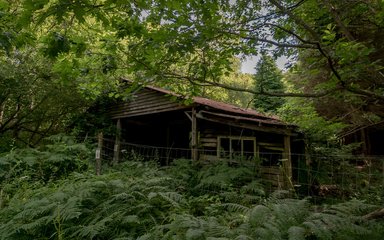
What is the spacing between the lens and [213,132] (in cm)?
1144

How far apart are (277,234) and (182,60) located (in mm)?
2772

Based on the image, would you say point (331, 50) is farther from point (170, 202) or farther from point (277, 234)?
point (170, 202)

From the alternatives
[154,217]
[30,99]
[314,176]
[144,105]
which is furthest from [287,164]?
[30,99]

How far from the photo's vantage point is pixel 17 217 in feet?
12.1

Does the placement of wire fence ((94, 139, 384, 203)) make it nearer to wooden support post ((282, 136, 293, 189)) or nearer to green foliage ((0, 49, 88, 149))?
wooden support post ((282, 136, 293, 189))

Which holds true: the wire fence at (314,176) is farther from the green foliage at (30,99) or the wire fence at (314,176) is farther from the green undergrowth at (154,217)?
the green foliage at (30,99)

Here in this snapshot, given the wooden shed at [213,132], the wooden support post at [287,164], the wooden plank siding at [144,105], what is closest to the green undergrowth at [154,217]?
the wooden shed at [213,132]

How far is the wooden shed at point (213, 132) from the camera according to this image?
30.1ft

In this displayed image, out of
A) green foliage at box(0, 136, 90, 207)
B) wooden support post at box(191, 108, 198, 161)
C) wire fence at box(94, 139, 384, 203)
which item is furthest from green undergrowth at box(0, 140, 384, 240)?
wooden support post at box(191, 108, 198, 161)

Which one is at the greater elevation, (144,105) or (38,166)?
(144,105)

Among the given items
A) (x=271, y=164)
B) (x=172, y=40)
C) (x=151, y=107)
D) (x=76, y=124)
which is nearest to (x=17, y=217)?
(x=172, y=40)

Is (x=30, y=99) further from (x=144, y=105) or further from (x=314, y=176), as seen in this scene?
(x=314, y=176)

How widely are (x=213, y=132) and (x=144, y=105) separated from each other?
11.6 ft

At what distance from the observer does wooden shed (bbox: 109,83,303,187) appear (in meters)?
9.16
